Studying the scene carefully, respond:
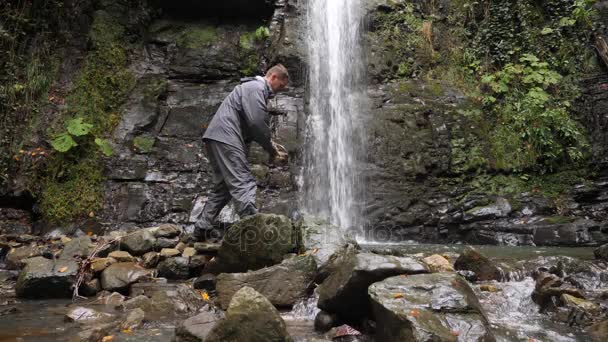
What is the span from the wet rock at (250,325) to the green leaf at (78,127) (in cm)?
632

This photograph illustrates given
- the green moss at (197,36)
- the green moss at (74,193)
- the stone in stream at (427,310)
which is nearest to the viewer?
the stone in stream at (427,310)

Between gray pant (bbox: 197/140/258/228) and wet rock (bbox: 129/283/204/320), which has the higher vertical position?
gray pant (bbox: 197/140/258/228)

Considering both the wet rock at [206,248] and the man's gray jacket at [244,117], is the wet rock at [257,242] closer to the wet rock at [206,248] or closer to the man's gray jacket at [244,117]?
the wet rock at [206,248]

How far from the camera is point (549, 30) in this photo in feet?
34.0

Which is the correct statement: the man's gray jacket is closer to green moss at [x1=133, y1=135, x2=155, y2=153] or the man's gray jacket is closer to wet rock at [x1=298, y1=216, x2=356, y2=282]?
wet rock at [x1=298, y1=216, x2=356, y2=282]

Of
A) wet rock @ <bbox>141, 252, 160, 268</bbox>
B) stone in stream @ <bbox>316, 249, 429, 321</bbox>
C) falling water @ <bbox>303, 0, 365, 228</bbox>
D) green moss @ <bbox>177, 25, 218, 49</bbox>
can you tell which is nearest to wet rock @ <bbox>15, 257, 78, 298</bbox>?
wet rock @ <bbox>141, 252, 160, 268</bbox>

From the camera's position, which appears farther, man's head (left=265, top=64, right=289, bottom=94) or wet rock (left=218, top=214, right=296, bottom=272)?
man's head (left=265, top=64, right=289, bottom=94)

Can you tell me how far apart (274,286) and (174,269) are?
4.65 feet

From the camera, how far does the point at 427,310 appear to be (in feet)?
8.52

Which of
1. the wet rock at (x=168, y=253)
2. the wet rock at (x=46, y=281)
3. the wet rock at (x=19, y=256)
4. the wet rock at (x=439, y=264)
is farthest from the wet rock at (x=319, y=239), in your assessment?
the wet rock at (x=19, y=256)

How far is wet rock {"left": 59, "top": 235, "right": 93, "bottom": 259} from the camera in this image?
15.2 ft

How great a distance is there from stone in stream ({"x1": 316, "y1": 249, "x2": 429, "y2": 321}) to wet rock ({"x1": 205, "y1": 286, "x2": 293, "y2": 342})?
61 cm

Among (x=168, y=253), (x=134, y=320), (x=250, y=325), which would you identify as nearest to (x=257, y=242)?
(x=168, y=253)

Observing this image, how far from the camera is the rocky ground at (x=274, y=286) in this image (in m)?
2.57
